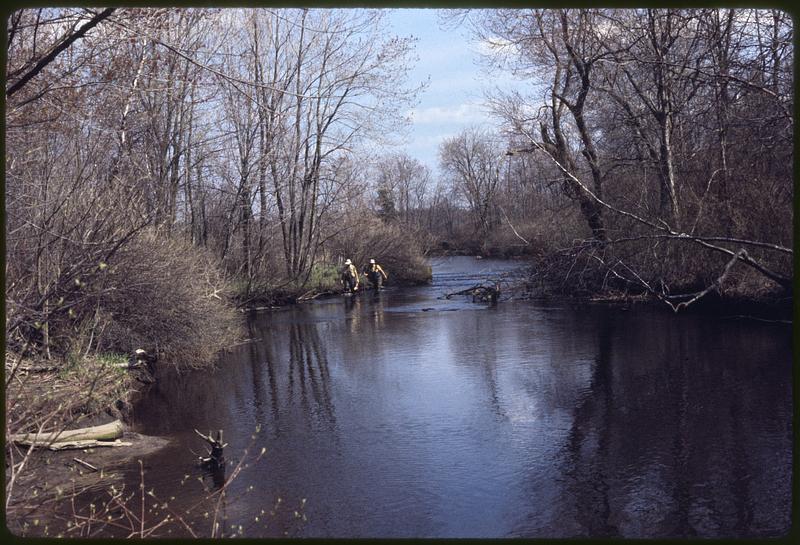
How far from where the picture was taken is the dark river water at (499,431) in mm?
7984

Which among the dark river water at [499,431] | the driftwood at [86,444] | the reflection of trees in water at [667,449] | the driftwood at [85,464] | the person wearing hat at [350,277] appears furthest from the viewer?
the person wearing hat at [350,277]

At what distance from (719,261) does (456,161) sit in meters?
56.7

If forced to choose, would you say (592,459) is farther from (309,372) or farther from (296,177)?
(296,177)

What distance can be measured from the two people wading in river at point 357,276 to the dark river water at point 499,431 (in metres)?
→ 13.4

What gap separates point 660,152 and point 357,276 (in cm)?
1476

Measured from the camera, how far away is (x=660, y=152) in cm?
2292

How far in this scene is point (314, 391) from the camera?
559 inches

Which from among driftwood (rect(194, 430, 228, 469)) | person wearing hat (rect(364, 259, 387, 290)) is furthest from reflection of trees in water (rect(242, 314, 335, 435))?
person wearing hat (rect(364, 259, 387, 290))

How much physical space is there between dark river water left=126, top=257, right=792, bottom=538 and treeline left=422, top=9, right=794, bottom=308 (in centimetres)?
185

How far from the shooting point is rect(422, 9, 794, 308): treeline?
8812 millimetres

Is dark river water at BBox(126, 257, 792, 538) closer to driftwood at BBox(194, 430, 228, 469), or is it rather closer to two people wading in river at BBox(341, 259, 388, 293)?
driftwood at BBox(194, 430, 228, 469)

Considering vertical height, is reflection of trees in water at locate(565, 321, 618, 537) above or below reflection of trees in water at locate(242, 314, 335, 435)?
below

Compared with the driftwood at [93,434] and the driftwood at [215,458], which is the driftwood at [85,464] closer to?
the driftwood at [93,434]

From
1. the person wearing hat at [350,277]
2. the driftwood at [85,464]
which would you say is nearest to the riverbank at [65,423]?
the driftwood at [85,464]
